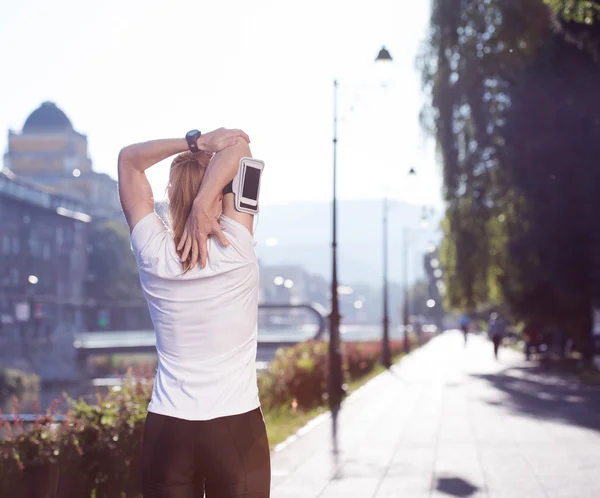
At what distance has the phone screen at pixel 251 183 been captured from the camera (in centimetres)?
269

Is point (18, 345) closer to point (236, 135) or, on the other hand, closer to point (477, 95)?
point (477, 95)

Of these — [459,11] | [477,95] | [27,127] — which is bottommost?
[477,95]

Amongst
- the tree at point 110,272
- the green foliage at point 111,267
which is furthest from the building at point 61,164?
the green foliage at point 111,267

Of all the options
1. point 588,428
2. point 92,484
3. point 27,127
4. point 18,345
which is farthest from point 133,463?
point 27,127

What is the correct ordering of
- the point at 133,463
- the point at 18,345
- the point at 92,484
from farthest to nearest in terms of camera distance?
the point at 18,345
the point at 133,463
the point at 92,484

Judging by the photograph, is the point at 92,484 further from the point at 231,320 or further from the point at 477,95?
the point at 477,95

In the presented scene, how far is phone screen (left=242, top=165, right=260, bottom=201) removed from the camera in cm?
269

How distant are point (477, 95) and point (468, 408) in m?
11.1

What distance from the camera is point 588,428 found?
45.5ft

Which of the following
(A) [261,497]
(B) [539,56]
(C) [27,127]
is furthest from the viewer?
(C) [27,127]

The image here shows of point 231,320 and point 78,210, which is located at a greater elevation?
point 78,210

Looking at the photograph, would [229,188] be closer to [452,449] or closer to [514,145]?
[452,449]

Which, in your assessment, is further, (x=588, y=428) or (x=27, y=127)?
(x=27, y=127)

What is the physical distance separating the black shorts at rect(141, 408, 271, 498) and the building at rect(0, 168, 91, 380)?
6426cm
